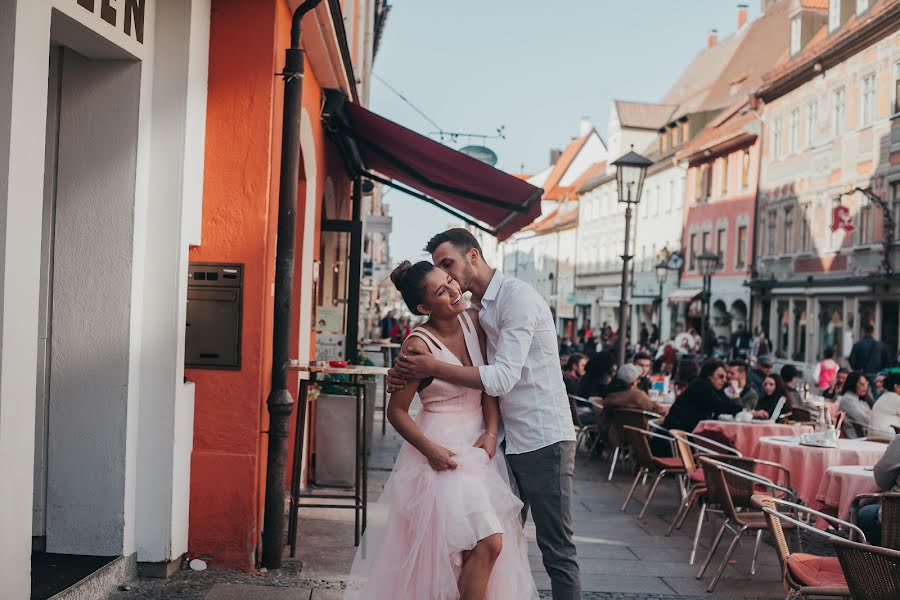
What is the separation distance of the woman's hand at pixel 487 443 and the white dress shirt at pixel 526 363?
0.41 feet

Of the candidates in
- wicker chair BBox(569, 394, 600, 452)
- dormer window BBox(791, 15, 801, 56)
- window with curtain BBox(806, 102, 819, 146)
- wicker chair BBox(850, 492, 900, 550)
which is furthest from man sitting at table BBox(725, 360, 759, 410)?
dormer window BBox(791, 15, 801, 56)

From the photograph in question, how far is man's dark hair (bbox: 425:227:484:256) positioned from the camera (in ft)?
14.6

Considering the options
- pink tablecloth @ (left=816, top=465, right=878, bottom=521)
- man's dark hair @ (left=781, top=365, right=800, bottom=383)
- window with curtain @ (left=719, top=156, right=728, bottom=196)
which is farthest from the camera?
window with curtain @ (left=719, top=156, right=728, bottom=196)

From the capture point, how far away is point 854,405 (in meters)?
11.4

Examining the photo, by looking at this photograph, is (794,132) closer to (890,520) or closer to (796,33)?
(796,33)

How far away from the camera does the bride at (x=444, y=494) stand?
164 inches

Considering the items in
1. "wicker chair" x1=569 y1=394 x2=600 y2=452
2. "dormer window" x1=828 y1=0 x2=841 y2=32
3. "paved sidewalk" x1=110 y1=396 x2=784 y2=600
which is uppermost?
"dormer window" x1=828 y1=0 x2=841 y2=32

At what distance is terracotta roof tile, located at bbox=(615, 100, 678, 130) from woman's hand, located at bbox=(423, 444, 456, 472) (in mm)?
52763

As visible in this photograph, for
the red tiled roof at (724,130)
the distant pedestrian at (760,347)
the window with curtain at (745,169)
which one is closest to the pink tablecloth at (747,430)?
the distant pedestrian at (760,347)

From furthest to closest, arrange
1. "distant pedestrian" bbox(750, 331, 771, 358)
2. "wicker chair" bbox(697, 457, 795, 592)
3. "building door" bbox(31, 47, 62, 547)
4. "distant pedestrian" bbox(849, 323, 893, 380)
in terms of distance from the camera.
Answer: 1. "distant pedestrian" bbox(750, 331, 771, 358)
2. "distant pedestrian" bbox(849, 323, 893, 380)
3. "wicker chair" bbox(697, 457, 795, 592)
4. "building door" bbox(31, 47, 62, 547)

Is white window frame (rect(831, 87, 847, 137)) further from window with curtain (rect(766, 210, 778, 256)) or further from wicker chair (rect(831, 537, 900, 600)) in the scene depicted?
wicker chair (rect(831, 537, 900, 600))

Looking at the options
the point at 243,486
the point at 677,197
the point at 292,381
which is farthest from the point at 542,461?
the point at 677,197

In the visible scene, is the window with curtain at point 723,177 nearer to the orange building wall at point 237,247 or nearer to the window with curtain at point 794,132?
the window with curtain at point 794,132

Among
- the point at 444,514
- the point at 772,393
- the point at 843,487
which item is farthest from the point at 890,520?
the point at 772,393
